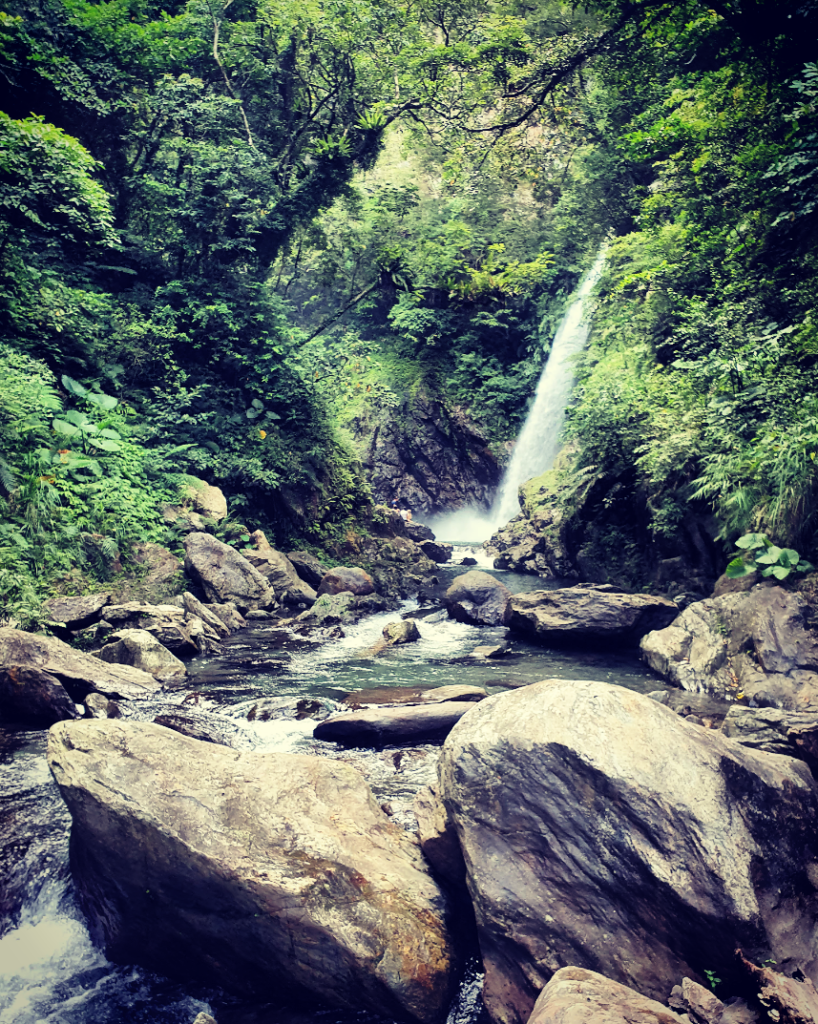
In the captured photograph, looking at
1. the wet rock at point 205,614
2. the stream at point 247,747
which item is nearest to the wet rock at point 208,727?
the stream at point 247,747

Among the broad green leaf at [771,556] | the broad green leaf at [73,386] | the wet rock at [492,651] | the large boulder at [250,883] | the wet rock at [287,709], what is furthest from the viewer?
the broad green leaf at [73,386]

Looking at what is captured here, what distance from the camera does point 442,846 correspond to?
4.01 m

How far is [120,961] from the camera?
3852 mm

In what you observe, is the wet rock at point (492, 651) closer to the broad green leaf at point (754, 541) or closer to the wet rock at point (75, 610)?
the broad green leaf at point (754, 541)

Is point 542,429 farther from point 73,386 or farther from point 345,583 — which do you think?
point 73,386

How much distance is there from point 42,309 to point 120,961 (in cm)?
1177

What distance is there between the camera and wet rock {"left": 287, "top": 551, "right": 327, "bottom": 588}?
45.6 ft

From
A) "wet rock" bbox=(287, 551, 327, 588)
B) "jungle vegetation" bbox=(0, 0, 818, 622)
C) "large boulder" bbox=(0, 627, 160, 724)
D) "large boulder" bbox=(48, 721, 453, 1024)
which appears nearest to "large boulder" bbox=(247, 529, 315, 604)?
"wet rock" bbox=(287, 551, 327, 588)

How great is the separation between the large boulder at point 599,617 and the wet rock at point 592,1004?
7.17m

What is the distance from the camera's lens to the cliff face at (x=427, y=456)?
1051 inches

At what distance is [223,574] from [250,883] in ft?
28.2

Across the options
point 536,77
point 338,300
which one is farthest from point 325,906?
point 338,300

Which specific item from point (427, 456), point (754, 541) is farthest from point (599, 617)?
point (427, 456)

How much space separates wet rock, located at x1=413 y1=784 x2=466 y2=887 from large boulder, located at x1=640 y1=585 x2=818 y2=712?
15.2ft
